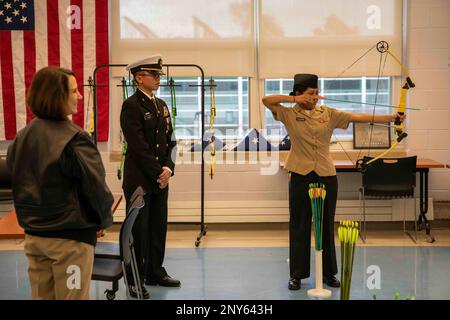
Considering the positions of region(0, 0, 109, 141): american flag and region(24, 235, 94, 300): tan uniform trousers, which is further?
region(0, 0, 109, 141): american flag

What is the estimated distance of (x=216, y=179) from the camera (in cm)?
650

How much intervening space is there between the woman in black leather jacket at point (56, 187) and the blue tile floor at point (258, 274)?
1749 mm

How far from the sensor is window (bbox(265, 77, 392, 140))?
6.59 meters

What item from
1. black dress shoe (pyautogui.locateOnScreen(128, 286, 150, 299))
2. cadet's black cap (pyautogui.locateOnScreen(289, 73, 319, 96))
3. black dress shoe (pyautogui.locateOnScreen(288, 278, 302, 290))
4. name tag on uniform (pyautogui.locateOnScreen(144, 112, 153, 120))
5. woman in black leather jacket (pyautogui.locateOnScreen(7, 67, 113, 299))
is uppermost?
cadet's black cap (pyautogui.locateOnScreen(289, 73, 319, 96))

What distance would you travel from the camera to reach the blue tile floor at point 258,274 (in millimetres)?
4305

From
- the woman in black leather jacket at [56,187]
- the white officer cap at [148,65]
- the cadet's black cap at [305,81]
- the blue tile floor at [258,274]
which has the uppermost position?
the white officer cap at [148,65]

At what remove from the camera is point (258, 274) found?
4801 millimetres

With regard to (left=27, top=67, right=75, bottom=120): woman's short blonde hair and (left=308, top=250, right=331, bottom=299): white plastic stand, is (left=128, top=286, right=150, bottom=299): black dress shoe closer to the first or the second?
(left=308, top=250, right=331, bottom=299): white plastic stand

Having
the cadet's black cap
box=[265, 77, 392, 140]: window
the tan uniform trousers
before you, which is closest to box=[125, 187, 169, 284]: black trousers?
the cadet's black cap

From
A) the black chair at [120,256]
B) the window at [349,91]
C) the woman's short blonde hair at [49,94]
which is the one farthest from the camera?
the window at [349,91]

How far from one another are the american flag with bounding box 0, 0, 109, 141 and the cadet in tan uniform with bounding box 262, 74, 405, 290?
2636 millimetres

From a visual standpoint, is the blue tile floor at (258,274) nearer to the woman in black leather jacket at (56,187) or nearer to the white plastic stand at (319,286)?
the white plastic stand at (319,286)

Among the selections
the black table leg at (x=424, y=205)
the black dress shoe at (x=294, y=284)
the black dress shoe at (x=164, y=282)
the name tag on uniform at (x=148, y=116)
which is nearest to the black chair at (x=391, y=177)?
the black table leg at (x=424, y=205)

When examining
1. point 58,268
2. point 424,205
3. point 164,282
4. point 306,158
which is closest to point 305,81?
point 306,158
